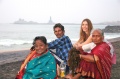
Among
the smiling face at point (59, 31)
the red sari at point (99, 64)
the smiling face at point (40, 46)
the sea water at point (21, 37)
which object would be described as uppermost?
the smiling face at point (59, 31)

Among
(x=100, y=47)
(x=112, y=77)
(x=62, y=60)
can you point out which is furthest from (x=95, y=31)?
(x=112, y=77)

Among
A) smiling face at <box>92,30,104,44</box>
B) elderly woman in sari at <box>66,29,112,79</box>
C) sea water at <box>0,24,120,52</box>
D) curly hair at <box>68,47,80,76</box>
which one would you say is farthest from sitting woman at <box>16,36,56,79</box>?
sea water at <box>0,24,120,52</box>

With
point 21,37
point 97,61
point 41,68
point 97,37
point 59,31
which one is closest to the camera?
point 41,68

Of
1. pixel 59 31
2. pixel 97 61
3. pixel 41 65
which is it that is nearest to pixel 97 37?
pixel 97 61

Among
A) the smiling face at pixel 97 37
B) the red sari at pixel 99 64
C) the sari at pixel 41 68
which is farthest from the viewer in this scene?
the smiling face at pixel 97 37

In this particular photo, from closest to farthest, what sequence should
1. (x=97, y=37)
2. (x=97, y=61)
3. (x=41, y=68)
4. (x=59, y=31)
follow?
1. (x=41, y=68)
2. (x=97, y=61)
3. (x=97, y=37)
4. (x=59, y=31)

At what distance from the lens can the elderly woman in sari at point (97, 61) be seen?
11.9ft

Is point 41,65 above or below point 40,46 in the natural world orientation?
below

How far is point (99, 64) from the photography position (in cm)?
363

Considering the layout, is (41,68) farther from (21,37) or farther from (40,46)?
(21,37)

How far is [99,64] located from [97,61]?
0.06m

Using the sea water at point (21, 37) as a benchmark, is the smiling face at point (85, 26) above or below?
above

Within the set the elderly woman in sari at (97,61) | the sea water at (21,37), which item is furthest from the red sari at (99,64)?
the sea water at (21,37)

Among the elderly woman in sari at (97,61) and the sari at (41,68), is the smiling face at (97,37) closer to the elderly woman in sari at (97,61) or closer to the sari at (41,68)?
the elderly woman in sari at (97,61)
